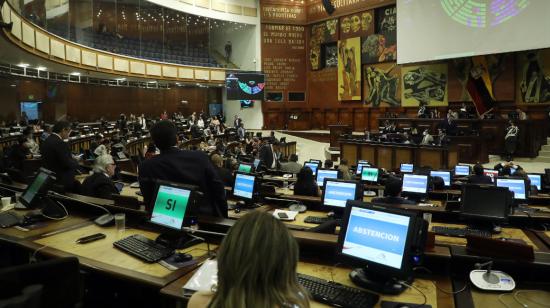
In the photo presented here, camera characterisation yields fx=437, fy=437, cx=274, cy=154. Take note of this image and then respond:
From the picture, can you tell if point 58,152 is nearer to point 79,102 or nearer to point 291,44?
point 79,102

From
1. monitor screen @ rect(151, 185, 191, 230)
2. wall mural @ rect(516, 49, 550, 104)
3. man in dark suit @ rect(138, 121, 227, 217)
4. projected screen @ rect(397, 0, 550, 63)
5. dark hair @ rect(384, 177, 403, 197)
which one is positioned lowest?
dark hair @ rect(384, 177, 403, 197)

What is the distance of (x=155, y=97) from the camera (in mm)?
23438

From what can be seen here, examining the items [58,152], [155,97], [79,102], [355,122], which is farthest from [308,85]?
[58,152]

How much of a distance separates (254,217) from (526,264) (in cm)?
183

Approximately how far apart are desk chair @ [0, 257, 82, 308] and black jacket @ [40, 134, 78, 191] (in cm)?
380

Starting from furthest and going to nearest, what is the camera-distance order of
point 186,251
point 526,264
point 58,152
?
point 58,152 < point 186,251 < point 526,264

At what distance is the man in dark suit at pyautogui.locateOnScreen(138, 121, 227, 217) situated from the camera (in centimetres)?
349

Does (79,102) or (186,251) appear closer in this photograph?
(186,251)

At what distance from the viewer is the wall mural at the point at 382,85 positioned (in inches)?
805

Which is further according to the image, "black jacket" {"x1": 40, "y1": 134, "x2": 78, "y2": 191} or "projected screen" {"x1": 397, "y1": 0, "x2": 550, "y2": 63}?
"projected screen" {"x1": 397, "y1": 0, "x2": 550, "y2": 63}

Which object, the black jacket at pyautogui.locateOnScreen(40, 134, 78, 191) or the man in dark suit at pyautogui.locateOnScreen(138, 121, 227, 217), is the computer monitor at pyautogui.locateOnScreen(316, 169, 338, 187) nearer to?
the black jacket at pyautogui.locateOnScreen(40, 134, 78, 191)

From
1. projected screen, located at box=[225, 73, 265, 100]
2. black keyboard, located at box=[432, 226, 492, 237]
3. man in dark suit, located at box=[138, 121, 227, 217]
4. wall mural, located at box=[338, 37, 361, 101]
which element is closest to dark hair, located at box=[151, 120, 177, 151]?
man in dark suit, located at box=[138, 121, 227, 217]

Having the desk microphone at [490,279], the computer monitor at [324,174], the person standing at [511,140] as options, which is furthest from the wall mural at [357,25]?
the desk microphone at [490,279]

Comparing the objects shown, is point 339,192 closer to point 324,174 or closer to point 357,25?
point 324,174
